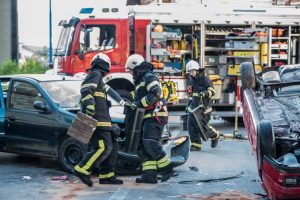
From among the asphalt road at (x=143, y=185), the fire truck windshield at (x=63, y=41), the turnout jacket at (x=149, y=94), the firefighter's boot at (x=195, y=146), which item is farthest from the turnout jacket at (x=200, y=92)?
the fire truck windshield at (x=63, y=41)

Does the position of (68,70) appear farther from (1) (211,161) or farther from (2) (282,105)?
(2) (282,105)

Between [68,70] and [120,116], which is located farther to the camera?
[68,70]

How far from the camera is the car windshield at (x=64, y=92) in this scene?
10.4m

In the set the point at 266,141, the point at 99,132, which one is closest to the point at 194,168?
the point at 99,132

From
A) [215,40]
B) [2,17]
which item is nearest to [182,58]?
[215,40]

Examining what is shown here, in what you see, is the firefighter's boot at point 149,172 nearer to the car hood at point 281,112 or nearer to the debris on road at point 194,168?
the debris on road at point 194,168

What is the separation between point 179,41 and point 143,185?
8671 mm

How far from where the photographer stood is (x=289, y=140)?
690 centimetres

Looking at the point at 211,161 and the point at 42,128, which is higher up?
the point at 42,128

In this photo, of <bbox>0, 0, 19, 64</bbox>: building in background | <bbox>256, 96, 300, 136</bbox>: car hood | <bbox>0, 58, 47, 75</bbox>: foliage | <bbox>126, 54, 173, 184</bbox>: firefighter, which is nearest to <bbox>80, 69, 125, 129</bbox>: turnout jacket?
<bbox>126, 54, 173, 184</bbox>: firefighter

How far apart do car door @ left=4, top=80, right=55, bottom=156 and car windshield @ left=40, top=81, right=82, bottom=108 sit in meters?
0.18

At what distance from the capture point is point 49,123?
10.1m

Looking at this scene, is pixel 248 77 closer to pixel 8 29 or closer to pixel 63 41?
pixel 63 41

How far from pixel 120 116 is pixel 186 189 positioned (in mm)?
1758
